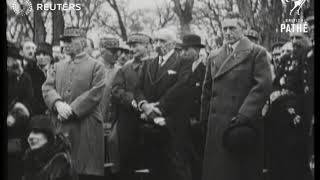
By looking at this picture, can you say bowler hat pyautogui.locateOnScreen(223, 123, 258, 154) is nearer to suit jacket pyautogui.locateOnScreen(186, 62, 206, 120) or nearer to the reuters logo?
suit jacket pyautogui.locateOnScreen(186, 62, 206, 120)

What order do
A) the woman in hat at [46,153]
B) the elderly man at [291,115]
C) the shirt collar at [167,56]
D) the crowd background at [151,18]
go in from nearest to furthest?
the elderly man at [291,115], the crowd background at [151,18], the shirt collar at [167,56], the woman in hat at [46,153]

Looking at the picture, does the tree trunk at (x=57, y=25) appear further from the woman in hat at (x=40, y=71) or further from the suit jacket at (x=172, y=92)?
the suit jacket at (x=172, y=92)

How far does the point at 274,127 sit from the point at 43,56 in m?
2.54

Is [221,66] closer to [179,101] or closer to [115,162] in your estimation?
[179,101]

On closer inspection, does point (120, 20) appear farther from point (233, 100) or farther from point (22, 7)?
point (233, 100)

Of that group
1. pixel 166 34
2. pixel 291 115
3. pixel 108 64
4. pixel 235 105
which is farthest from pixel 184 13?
pixel 291 115

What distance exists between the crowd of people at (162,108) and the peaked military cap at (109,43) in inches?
0.4

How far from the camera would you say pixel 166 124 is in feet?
19.9

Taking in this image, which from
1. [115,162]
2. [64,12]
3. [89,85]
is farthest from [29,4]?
[115,162]

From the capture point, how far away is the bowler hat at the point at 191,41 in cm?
607

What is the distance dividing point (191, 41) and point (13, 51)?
1908 mm

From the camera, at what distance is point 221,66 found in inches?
238

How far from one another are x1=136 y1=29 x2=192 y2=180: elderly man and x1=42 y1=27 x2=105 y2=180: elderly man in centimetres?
50

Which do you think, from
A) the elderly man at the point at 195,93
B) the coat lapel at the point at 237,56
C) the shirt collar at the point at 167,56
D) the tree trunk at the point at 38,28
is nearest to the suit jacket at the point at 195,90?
the elderly man at the point at 195,93
